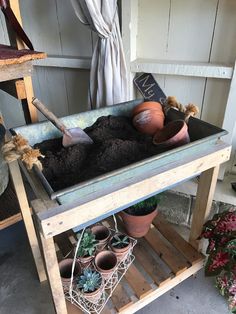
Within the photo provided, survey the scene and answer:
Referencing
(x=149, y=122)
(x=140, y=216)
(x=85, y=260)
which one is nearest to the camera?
(x=149, y=122)

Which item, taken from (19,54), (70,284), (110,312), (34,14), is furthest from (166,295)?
(34,14)

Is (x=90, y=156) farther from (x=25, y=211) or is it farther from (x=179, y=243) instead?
(x=179, y=243)

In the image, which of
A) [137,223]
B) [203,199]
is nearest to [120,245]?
[137,223]

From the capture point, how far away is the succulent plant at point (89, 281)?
35.8 inches

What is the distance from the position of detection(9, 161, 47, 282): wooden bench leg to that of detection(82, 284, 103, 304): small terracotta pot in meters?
0.33

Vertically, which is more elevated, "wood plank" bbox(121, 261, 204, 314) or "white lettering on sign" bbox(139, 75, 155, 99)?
"white lettering on sign" bbox(139, 75, 155, 99)

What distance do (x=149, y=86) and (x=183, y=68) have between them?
218 mm

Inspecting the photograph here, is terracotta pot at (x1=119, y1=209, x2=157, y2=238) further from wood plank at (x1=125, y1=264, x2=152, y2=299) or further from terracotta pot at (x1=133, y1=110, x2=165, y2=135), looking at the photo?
terracotta pot at (x1=133, y1=110, x2=165, y2=135)

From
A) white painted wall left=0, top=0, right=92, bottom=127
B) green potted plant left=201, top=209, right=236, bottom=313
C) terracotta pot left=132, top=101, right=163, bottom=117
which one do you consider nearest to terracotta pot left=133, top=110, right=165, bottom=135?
terracotta pot left=132, top=101, right=163, bottom=117

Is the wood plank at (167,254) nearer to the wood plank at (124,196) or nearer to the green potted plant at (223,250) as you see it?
the green potted plant at (223,250)

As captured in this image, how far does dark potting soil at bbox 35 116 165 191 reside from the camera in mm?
682

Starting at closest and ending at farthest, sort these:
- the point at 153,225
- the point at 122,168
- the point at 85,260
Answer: the point at 122,168 → the point at 85,260 → the point at 153,225

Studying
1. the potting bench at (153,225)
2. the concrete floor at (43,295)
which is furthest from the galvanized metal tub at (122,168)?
the concrete floor at (43,295)

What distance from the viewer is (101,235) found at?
1.10 m
